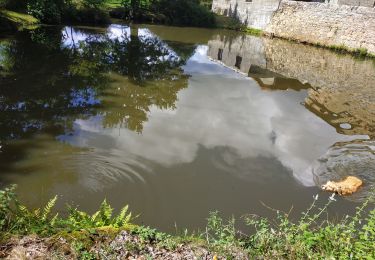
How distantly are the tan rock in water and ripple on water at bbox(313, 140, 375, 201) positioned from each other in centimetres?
9

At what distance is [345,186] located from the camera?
6602 millimetres

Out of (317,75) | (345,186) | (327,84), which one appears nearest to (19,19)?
(317,75)

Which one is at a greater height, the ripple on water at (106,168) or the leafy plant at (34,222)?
the leafy plant at (34,222)

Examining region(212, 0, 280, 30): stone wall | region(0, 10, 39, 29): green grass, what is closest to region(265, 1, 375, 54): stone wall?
region(212, 0, 280, 30): stone wall

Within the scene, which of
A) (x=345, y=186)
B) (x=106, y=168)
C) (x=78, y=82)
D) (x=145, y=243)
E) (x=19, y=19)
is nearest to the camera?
(x=145, y=243)

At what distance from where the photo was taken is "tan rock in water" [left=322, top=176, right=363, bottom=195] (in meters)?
6.49

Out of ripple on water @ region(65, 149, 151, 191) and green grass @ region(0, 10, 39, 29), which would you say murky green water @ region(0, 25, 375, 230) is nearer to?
ripple on water @ region(65, 149, 151, 191)

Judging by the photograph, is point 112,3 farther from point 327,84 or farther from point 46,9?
point 327,84

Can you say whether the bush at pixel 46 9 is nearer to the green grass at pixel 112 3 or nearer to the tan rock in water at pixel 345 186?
the green grass at pixel 112 3

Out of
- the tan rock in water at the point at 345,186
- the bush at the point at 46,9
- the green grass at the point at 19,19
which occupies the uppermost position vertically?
the bush at the point at 46,9

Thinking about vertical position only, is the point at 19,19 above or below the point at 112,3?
below

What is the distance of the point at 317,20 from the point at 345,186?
23068 mm

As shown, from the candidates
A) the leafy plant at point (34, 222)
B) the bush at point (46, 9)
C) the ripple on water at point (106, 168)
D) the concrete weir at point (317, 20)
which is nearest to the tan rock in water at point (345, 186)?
the ripple on water at point (106, 168)

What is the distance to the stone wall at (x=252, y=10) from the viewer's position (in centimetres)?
3101
